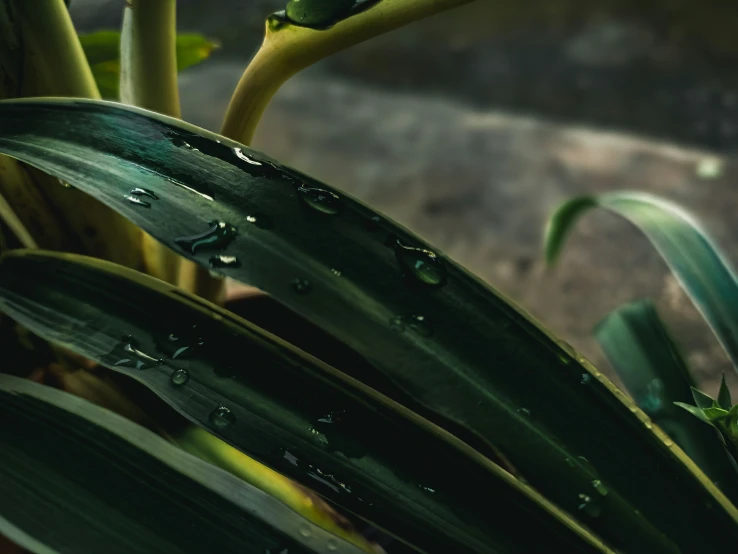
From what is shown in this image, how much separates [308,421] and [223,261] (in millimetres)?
90

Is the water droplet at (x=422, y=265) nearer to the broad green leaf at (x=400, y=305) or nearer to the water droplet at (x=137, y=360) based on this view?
the broad green leaf at (x=400, y=305)

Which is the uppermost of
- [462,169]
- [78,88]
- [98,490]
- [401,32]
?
[401,32]

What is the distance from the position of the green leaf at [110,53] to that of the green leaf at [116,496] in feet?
1.26

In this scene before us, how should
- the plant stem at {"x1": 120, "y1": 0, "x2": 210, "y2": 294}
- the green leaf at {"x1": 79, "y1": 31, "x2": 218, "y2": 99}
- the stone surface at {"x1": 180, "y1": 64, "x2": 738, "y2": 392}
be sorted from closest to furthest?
the plant stem at {"x1": 120, "y1": 0, "x2": 210, "y2": 294}
the green leaf at {"x1": 79, "y1": 31, "x2": 218, "y2": 99}
the stone surface at {"x1": 180, "y1": 64, "x2": 738, "y2": 392}

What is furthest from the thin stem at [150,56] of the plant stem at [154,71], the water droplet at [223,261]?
the water droplet at [223,261]

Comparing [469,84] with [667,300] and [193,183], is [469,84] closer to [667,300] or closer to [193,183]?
[667,300]

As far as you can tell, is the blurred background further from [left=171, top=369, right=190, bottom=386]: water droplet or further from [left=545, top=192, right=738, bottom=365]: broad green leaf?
[left=171, top=369, right=190, bottom=386]: water droplet

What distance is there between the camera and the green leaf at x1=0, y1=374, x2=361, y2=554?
0.29 meters

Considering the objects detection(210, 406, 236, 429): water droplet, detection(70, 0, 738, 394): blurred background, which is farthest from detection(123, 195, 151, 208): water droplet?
detection(70, 0, 738, 394): blurred background

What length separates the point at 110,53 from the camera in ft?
1.89

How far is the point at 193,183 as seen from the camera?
299 mm

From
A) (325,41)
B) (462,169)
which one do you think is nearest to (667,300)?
(462,169)

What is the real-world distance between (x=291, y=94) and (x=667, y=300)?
1.42 meters

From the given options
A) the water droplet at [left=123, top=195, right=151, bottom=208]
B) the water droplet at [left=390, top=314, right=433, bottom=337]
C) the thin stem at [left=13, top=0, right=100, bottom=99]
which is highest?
the thin stem at [left=13, top=0, right=100, bottom=99]
